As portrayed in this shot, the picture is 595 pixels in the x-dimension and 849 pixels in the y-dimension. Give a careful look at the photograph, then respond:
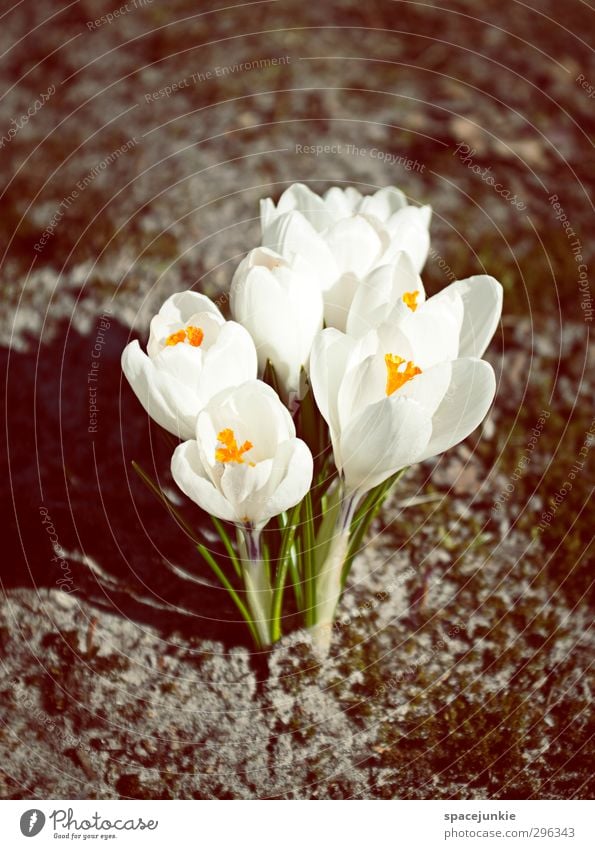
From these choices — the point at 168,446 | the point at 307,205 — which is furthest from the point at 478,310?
the point at 168,446

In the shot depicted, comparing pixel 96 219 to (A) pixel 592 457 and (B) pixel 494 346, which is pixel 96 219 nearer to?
(B) pixel 494 346

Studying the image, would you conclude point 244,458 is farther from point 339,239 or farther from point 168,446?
point 168,446

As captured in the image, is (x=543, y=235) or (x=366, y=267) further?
(x=543, y=235)

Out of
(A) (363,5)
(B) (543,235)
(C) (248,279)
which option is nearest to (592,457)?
(B) (543,235)
